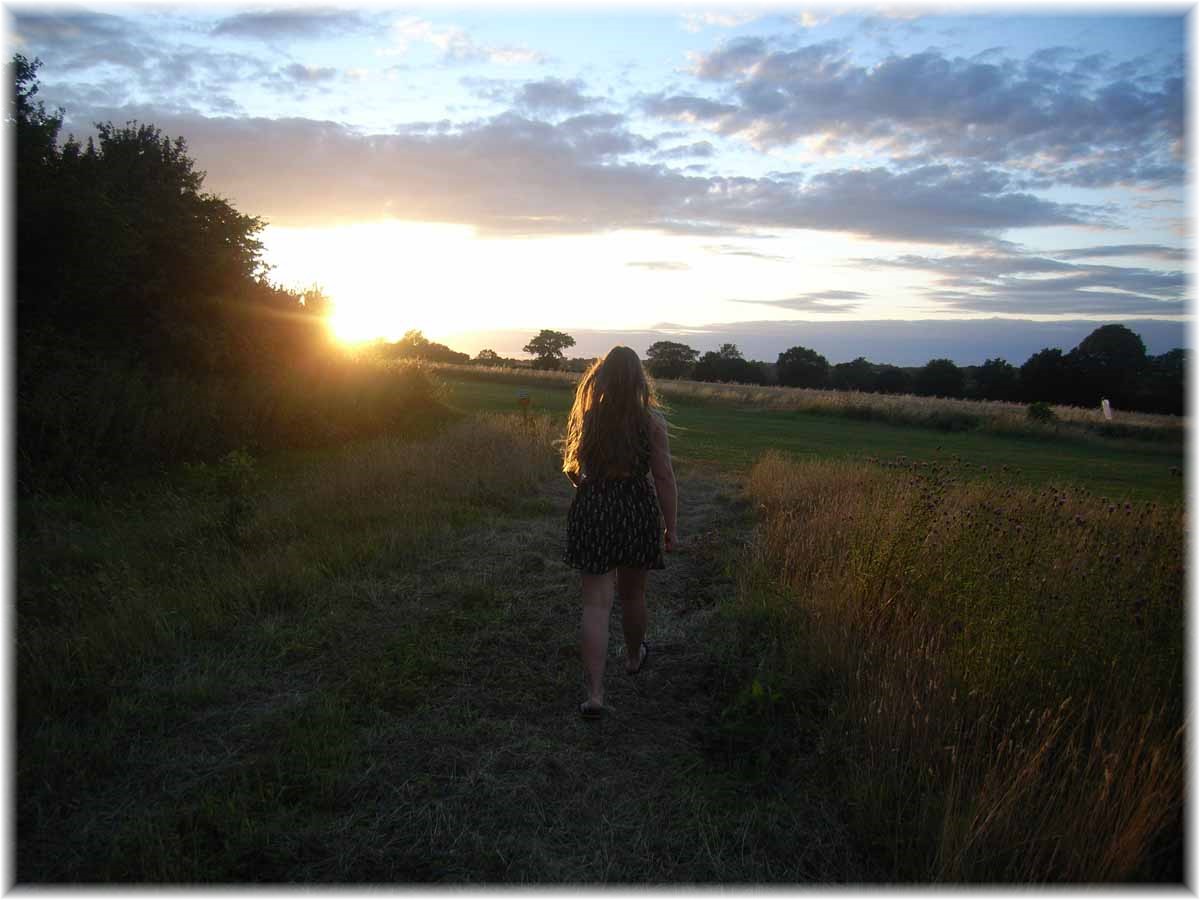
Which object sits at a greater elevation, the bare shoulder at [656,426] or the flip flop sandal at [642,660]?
the bare shoulder at [656,426]

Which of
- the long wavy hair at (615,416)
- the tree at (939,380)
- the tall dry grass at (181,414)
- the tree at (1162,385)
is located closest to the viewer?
the long wavy hair at (615,416)

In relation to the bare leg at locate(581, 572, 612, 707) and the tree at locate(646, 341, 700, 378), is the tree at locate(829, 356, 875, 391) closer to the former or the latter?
the tree at locate(646, 341, 700, 378)

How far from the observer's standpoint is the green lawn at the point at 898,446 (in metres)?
17.7

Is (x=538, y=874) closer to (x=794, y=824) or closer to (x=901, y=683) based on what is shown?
(x=794, y=824)

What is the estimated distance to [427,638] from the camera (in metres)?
5.34

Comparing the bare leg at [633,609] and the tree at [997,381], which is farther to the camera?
the tree at [997,381]

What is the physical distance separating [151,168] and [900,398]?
127 ft

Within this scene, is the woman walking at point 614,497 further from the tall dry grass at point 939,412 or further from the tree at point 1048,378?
the tree at point 1048,378

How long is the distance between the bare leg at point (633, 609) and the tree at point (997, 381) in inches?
2911

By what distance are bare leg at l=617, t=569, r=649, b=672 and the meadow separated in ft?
0.80

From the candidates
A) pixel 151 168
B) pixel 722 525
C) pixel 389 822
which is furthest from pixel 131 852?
pixel 151 168

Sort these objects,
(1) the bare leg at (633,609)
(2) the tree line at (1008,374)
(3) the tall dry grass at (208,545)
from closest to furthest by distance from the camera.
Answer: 1. (1) the bare leg at (633,609)
2. (3) the tall dry grass at (208,545)
3. (2) the tree line at (1008,374)

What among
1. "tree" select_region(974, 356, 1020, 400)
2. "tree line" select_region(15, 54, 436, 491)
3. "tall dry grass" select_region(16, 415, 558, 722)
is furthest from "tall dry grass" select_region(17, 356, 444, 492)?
"tree" select_region(974, 356, 1020, 400)

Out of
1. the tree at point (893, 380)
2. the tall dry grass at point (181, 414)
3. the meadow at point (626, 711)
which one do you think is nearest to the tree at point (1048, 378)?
the tree at point (893, 380)
